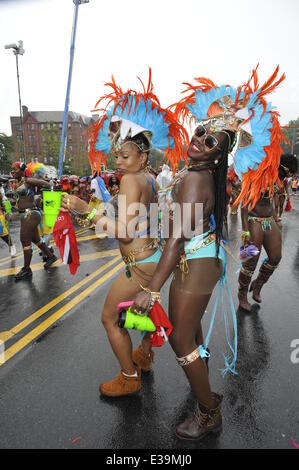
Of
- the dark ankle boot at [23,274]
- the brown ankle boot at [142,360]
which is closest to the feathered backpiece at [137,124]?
the brown ankle boot at [142,360]

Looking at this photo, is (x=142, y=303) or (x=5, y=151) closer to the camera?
(x=142, y=303)

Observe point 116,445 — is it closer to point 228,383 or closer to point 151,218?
point 228,383

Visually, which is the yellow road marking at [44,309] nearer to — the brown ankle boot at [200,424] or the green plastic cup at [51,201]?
the green plastic cup at [51,201]

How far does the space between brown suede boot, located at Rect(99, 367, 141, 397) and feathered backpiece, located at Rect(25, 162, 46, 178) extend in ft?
14.6

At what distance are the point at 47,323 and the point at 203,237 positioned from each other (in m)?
2.72

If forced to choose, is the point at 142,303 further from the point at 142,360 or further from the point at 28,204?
the point at 28,204

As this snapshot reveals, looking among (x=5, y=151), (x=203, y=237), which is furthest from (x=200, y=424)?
(x=5, y=151)

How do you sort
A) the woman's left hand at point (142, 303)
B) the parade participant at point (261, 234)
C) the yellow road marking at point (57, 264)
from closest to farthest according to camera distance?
the woman's left hand at point (142, 303), the parade participant at point (261, 234), the yellow road marking at point (57, 264)

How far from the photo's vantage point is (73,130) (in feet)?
262

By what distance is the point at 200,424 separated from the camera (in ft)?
7.01

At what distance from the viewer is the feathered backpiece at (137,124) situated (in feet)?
8.09

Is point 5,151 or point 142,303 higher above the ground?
point 5,151

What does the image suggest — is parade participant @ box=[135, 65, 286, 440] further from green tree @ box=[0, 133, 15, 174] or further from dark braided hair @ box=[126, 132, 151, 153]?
green tree @ box=[0, 133, 15, 174]
